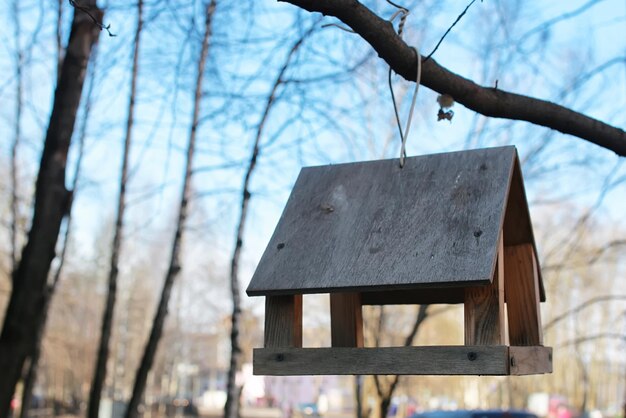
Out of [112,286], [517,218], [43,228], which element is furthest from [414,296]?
[112,286]

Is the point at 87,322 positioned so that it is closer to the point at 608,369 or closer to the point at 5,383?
the point at 608,369

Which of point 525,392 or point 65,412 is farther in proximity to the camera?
point 65,412

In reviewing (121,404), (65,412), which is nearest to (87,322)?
(65,412)

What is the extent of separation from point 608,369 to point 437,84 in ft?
143

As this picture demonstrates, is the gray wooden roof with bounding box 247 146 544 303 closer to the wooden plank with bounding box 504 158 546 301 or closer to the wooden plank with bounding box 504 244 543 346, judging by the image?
the wooden plank with bounding box 504 158 546 301

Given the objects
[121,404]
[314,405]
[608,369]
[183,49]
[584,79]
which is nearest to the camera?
[584,79]

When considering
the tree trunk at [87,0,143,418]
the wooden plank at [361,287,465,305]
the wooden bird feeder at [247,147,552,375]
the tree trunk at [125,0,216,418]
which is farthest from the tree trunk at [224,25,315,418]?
the wooden bird feeder at [247,147,552,375]

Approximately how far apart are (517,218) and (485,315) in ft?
2.72

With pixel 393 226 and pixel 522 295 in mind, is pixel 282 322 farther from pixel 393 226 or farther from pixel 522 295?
pixel 522 295

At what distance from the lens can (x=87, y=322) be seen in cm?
4356

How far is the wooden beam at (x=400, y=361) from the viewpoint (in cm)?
236

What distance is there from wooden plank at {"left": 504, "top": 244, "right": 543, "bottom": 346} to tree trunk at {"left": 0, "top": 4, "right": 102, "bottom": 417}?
12.9 feet

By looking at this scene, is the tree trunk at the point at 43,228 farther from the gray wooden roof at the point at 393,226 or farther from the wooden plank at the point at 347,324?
the wooden plank at the point at 347,324

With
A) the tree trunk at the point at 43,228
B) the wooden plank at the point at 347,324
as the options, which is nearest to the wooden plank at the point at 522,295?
the wooden plank at the point at 347,324
